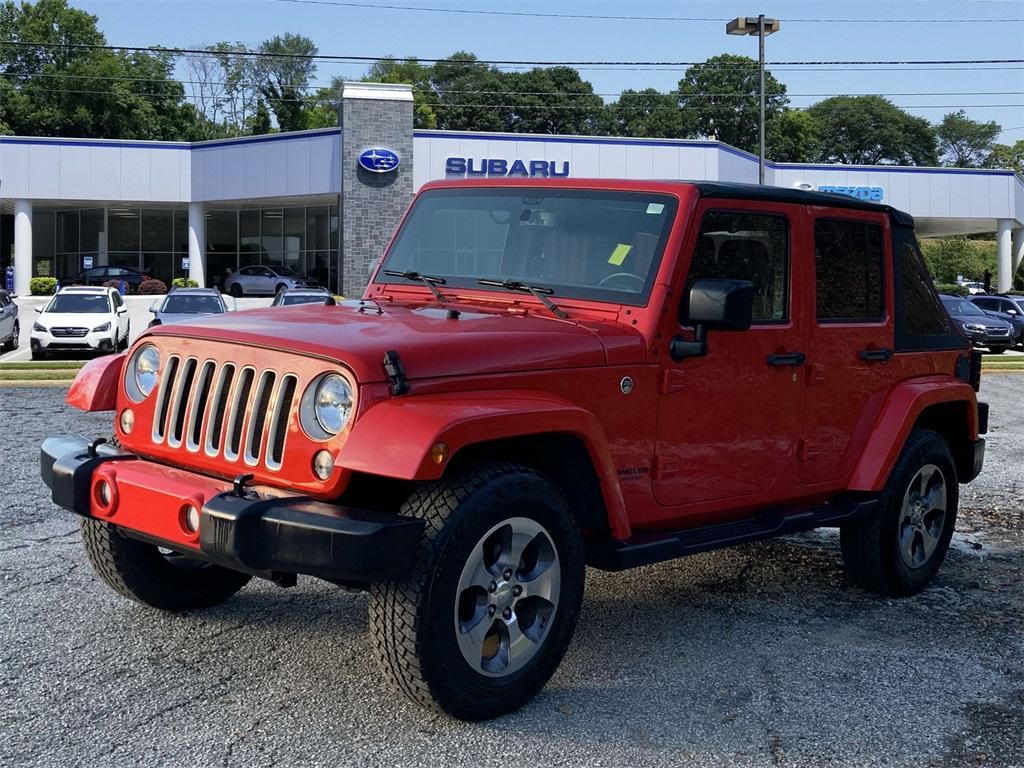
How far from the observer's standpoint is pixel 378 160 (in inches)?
1591

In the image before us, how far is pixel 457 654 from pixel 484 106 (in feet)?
311

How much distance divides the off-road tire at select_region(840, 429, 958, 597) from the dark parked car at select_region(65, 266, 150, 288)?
4680 cm

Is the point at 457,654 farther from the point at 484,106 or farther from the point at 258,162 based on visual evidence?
the point at 484,106

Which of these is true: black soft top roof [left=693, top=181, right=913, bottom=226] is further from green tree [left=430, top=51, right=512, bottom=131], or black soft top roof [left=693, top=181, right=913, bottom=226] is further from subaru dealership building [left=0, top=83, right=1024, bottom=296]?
green tree [left=430, top=51, right=512, bottom=131]

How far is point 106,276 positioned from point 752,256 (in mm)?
48270

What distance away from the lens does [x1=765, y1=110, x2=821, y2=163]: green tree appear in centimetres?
9694

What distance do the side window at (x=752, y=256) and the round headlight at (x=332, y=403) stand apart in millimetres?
1642

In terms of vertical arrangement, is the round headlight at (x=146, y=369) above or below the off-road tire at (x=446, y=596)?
above

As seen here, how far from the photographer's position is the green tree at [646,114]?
315 ft

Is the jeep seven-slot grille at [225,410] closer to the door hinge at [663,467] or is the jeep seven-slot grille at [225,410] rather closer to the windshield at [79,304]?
the door hinge at [663,467]

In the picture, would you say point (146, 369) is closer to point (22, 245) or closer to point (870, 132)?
point (22, 245)

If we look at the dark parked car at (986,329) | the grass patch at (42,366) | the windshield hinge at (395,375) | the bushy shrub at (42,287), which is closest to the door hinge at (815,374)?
the windshield hinge at (395,375)

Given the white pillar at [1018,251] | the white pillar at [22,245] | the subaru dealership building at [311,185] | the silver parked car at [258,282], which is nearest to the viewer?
the subaru dealership building at [311,185]

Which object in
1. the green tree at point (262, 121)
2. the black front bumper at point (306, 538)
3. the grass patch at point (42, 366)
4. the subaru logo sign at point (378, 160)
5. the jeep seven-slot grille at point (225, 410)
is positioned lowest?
the grass patch at point (42, 366)
